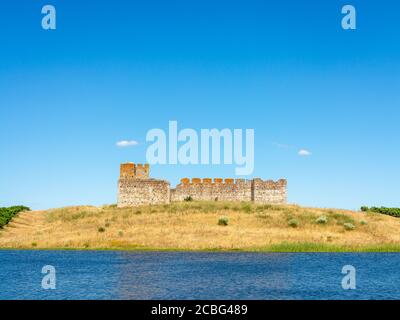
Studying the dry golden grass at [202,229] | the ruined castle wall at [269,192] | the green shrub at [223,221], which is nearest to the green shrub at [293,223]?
the dry golden grass at [202,229]

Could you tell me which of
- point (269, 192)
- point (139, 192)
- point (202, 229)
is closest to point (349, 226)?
point (202, 229)

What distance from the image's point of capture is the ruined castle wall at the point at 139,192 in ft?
229

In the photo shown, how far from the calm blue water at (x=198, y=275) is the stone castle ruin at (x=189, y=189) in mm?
26570

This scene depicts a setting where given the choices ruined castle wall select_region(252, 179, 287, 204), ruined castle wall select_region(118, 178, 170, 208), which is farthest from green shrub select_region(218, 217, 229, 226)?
ruined castle wall select_region(252, 179, 287, 204)

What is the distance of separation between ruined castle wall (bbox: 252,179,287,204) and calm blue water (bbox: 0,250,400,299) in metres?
28.4

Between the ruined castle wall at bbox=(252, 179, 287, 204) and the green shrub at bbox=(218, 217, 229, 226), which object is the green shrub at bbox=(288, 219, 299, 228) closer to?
the green shrub at bbox=(218, 217, 229, 226)

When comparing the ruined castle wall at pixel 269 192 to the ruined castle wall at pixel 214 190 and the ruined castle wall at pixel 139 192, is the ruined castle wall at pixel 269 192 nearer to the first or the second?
the ruined castle wall at pixel 214 190

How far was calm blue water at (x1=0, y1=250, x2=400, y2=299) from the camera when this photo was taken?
25344 millimetres

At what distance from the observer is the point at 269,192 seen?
7181cm

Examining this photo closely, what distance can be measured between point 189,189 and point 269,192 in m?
11.0

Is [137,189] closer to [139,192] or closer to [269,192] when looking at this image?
[139,192]
